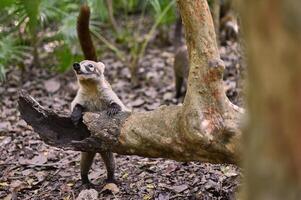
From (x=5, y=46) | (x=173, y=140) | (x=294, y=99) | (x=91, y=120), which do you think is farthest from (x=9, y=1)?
(x=294, y=99)

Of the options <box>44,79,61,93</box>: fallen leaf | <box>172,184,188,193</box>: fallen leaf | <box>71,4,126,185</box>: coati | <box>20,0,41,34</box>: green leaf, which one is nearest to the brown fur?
<box>20,0,41,34</box>: green leaf

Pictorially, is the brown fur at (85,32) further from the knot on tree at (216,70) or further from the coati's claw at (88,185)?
the knot on tree at (216,70)

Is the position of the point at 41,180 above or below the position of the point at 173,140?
below

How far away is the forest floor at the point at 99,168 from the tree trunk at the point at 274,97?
2028 mm

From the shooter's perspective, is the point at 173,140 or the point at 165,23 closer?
the point at 173,140

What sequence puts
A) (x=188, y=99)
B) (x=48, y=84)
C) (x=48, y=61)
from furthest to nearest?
(x=48, y=61) → (x=48, y=84) → (x=188, y=99)

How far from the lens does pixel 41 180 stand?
→ 15.8ft

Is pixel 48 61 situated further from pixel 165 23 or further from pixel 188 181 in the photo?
pixel 188 181

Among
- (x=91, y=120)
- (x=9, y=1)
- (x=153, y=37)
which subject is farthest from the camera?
(x=153, y=37)

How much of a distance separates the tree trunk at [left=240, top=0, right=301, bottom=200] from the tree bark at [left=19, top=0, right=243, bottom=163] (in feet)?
4.83

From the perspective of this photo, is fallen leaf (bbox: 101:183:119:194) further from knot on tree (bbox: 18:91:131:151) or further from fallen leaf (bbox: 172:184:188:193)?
knot on tree (bbox: 18:91:131:151)

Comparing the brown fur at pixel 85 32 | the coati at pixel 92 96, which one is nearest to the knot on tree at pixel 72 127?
the coati at pixel 92 96

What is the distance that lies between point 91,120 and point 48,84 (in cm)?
390

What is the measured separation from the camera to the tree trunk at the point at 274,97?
1.71 m
